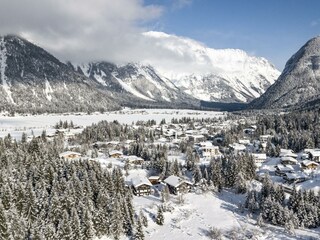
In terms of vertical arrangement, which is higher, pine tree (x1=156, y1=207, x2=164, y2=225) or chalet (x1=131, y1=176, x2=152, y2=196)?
chalet (x1=131, y1=176, x2=152, y2=196)

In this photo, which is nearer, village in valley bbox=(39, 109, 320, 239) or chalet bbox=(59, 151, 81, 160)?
village in valley bbox=(39, 109, 320, 239)

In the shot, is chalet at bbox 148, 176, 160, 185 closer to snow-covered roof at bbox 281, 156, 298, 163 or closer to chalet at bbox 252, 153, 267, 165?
chalet at bbox 252, 153, 267, 165

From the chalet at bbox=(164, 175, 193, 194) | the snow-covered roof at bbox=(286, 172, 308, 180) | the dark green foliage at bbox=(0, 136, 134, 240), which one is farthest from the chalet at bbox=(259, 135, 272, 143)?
the dark green foliage at bbox=(0, 136, 134, 240)

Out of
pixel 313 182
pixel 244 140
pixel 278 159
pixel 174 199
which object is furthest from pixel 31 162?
pixel 244 140

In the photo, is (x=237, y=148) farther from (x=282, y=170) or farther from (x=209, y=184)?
(x=209, y=184)

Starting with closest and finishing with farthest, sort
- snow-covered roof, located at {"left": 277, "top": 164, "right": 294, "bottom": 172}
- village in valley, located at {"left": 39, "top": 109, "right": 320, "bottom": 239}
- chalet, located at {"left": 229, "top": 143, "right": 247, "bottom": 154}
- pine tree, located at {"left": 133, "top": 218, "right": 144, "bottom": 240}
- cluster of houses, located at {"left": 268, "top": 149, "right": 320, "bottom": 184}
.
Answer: pine tree, located at {"left": 133, "top": 218, "right": 144, "bottom": 240}, village in valley, located at {"left": 39, "top": 109, "right": 320, "bottom": 239}, cluster of houses, located at {"left": 268, "top": 149, "right": 320, "bottom": 184}, snow-covered roof, located at {"left": 277, "top": 164, "right": 294, "bottom": 172}, chalet, located at {"left": 229, "top": 143, "right": 247, "bottom": 154}

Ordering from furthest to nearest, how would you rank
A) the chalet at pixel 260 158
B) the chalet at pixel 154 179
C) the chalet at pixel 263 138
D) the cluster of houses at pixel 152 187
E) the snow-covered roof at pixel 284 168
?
the chalet at pixel 263 138, the chalet at pixel 260 158, the snow-covered roof at pixel 284 168, the chalet at pixel 154 179, the cluster of houses at pixel 152 187

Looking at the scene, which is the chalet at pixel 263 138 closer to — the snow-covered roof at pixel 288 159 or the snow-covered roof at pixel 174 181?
the snow-covered roof at pixel 288 159

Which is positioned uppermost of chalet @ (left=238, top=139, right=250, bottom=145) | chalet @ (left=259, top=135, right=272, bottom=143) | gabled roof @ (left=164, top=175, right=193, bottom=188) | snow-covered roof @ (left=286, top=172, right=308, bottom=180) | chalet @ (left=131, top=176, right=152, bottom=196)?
chalet @ (left=259, top=135, right=272, bottom=143)

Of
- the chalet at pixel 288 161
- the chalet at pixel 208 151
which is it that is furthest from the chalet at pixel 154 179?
the chalet at pixel 288 161
